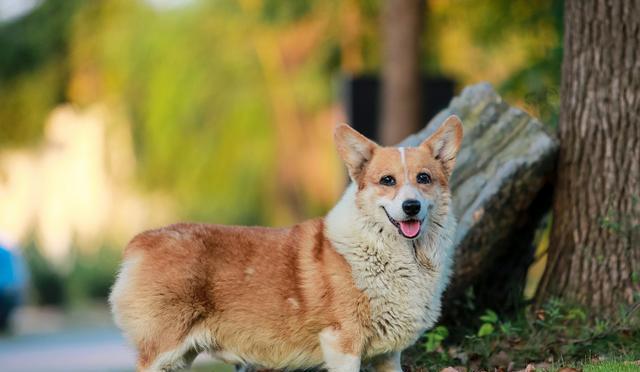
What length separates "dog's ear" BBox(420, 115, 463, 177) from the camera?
24.2 feet

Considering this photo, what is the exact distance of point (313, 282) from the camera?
7.21 meters

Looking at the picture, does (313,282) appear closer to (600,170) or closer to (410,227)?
(410,227)

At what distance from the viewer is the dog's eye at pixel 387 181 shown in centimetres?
709

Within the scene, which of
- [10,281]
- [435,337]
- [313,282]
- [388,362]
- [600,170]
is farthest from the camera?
[10,281]

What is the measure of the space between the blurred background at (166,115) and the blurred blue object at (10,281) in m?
1.79

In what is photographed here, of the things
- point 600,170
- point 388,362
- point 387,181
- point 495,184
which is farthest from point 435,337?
point 600,170

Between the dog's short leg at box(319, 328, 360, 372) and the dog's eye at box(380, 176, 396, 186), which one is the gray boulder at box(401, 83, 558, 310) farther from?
the dog's short leg at box(319, 328, 360, 372)

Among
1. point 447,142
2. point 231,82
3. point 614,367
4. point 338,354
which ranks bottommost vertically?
point 614,367

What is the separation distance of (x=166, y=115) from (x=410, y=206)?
1780 centimetres

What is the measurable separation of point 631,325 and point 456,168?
1.72 m

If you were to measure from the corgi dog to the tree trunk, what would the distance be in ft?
29.0

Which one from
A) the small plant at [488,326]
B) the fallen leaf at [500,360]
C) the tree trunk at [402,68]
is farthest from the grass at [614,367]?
the tree trunk at [402,68]

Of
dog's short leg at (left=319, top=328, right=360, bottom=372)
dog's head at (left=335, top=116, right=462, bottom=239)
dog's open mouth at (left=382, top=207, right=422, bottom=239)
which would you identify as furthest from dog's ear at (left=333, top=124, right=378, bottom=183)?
dog's short leg at (left=319, top=328, right=360, bottom=372)

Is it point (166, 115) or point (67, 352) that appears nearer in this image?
point (67, 352)
